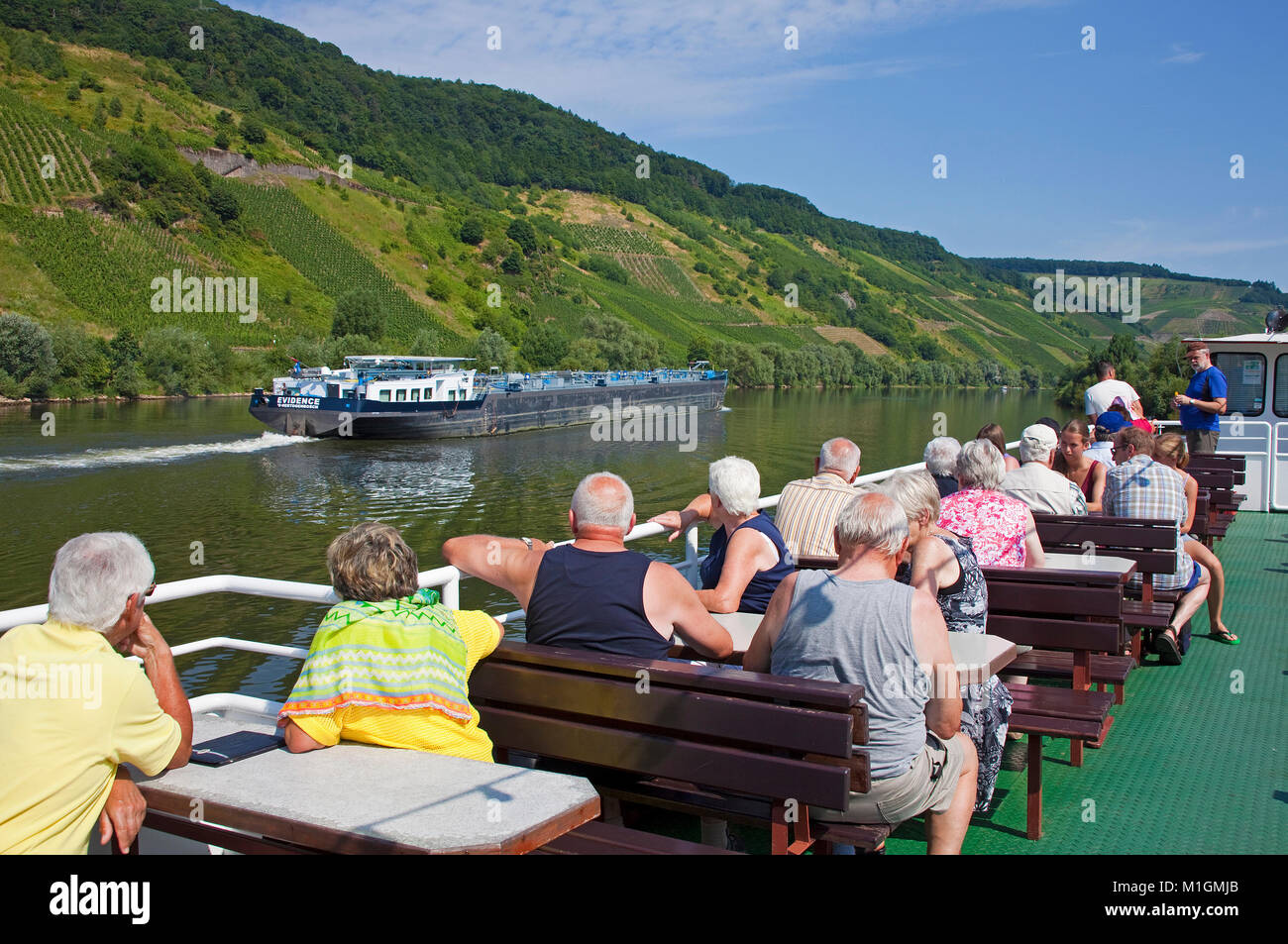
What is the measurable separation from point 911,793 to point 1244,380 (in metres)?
12.0

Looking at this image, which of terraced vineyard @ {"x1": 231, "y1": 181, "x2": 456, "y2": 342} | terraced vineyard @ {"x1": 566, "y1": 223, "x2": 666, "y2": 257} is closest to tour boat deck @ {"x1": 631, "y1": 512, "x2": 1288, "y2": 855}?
terraced vineyard @ {"x1": 231, "y1": 181, "x2": 456, "y2": 342}

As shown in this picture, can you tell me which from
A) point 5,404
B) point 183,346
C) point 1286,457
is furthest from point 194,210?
point 1286,457

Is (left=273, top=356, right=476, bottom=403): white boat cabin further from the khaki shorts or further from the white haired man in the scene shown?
the khaki shorts

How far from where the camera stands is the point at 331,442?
45.8m

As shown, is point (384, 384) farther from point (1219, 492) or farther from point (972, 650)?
point (972, 650)

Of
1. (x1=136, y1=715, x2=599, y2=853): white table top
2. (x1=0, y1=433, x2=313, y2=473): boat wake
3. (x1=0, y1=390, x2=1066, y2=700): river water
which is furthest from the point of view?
(x1=0, y1=433, x2=313, y2=473): boat wake

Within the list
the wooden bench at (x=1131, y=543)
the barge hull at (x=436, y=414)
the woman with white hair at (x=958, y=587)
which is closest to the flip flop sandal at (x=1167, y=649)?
the wooden bench at (x=1131, y=543)

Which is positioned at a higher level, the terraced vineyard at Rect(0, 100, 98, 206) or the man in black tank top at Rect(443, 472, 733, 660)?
the terraced vineyard at Rect(0, 100, 98, 206)

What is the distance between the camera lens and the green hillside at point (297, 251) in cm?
8012

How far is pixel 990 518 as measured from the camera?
5.27m

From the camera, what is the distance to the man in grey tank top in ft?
10.7

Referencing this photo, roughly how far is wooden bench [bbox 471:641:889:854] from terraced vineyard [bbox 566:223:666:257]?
579 feet

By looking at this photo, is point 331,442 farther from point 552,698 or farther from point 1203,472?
point 552,698

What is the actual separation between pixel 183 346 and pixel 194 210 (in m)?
49.9
